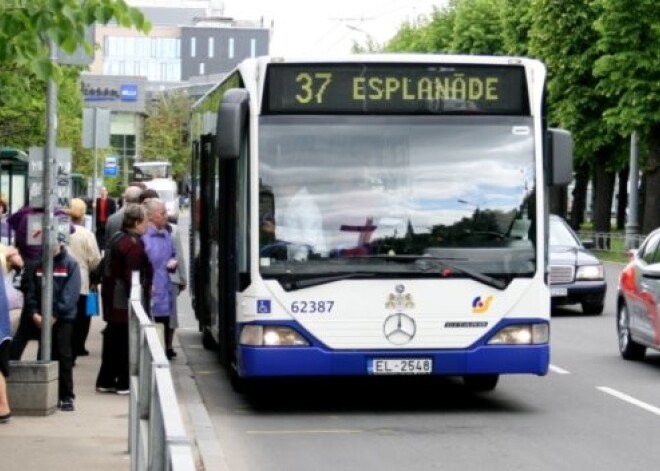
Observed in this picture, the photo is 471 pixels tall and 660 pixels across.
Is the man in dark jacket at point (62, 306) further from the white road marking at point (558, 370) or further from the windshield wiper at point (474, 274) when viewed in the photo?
the white road marking at point (558, 370)

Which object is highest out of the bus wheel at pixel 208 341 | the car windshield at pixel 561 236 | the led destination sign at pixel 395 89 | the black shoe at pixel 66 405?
the led destination sign at pixel 395 89

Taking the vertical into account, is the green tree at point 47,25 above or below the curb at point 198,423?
above

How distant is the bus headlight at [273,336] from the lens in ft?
46.0

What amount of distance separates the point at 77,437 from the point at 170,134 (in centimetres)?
12164

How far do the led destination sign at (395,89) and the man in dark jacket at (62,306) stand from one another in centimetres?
218

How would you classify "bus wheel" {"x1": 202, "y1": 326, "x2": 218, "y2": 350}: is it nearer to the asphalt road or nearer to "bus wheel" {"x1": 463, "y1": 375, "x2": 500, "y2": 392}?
the asphalt road

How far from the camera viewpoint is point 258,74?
14.2 meters

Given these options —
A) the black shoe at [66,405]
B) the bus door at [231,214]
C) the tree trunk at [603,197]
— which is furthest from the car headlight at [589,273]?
the tree trunk at [603,197]

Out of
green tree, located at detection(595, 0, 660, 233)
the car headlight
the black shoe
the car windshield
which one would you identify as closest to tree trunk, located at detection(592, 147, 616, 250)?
green tree, located at detection(595, 0, 660, 233)

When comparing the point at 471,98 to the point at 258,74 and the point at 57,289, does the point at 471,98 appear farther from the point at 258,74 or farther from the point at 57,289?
the point at 57,289

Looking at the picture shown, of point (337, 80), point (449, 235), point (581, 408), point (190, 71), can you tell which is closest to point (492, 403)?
point (581, 408)

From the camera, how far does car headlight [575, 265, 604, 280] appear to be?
89.2 feet

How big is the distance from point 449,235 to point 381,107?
1190 millimetres

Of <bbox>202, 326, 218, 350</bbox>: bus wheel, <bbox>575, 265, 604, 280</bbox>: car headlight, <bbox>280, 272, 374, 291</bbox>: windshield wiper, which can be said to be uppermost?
<bbox>280, 272, 374, 291</bbox>: windshield wiper
